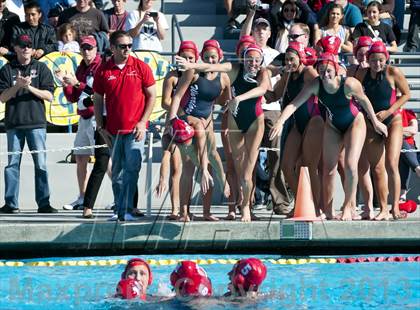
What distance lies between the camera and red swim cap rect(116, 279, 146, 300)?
10281mm

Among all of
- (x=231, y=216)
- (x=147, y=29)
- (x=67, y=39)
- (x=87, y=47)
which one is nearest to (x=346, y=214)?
(x=231, y=216)

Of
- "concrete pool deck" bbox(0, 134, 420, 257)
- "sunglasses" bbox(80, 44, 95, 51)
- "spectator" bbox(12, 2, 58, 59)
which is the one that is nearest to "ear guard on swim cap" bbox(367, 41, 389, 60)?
"concrete pool deck" bbox(0, 134, 420, 257)

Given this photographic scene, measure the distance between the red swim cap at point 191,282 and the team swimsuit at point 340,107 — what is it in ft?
9.59

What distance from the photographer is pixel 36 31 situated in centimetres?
1520

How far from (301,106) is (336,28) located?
2.96 meters

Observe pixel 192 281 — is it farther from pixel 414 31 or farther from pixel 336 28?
pixel 414 31

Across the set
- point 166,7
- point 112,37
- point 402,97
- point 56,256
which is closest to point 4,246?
point 56,256

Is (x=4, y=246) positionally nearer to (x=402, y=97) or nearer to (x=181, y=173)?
(x=181, y=173)

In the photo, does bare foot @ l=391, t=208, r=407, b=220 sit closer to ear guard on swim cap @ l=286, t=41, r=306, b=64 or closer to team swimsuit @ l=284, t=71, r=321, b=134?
team swimsuit @ l=284, t=71, r=321, b=134

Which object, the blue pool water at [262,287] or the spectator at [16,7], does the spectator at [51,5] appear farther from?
the blue pool water at [262,287]

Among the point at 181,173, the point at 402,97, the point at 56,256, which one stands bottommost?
the point at 56,256

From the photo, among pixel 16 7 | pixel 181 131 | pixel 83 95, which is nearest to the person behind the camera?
pixel 181 131

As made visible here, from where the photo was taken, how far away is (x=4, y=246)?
12.5 metres

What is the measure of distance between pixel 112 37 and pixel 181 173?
62.5 inches
